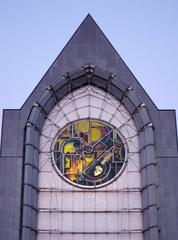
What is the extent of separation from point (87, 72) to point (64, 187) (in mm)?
6003

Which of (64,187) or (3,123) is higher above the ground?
(3,123)

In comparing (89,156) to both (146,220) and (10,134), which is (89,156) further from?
(146,220)

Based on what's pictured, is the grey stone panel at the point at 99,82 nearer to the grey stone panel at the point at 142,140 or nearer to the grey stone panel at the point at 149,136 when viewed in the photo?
the grey stone panel at the point at 142,140

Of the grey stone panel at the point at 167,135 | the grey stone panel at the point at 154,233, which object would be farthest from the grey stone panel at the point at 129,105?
the grey stone panel at the point at 154,233

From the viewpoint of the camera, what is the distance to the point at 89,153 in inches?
981

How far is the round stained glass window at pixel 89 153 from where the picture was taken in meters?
24.4

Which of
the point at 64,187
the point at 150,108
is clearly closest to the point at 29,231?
the point at 64,187

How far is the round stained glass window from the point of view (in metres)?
24.4

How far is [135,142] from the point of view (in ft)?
82.7

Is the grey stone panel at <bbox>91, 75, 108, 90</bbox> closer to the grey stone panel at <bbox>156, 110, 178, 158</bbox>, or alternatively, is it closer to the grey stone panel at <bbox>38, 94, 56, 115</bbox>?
the grey stone panel at <bbox>38, 94, 56, 115</bbox>

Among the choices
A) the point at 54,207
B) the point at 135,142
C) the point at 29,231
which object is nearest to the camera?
the point at 29,231

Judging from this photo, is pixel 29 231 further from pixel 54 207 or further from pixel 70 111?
pixel 70 111

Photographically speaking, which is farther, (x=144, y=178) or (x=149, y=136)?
(x=149, y=136)

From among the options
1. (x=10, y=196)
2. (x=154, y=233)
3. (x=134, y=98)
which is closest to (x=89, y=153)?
(x=134, y=98)
